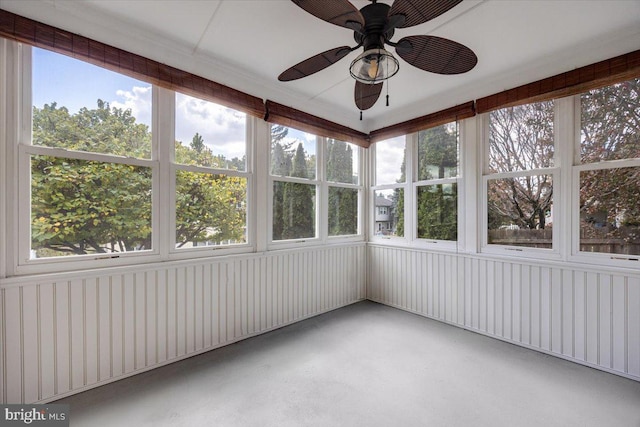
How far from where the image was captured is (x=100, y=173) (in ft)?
6.54

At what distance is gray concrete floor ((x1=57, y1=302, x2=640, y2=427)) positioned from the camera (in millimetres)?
1666

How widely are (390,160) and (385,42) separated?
2.35 m

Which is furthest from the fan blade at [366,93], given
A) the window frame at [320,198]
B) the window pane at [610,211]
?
the window pane at [610,211]

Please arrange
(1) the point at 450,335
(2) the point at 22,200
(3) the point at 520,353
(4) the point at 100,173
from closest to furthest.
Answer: (2) the point at 22,200
(4) the point at 100,173
(3) the point at 520,353
(1) the point at 450,335

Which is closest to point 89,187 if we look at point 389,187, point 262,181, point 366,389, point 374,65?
point 262,181

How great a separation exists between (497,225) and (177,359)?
337cm

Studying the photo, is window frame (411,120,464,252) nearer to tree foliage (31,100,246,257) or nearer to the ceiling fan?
the ceiling fan

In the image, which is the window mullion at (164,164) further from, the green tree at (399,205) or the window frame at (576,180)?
the window frame at (576,180)

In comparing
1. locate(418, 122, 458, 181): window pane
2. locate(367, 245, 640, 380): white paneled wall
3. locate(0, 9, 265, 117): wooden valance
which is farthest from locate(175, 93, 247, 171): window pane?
locate(367, 245, 640, 380): white paneled wall

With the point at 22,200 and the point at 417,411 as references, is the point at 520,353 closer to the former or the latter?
the point at 417,411

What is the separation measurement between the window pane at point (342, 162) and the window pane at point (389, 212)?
48 cm

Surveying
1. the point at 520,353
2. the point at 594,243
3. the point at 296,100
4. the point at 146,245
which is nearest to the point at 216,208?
the point at 146,245

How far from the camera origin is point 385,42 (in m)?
1.55

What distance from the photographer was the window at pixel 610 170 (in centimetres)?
212
